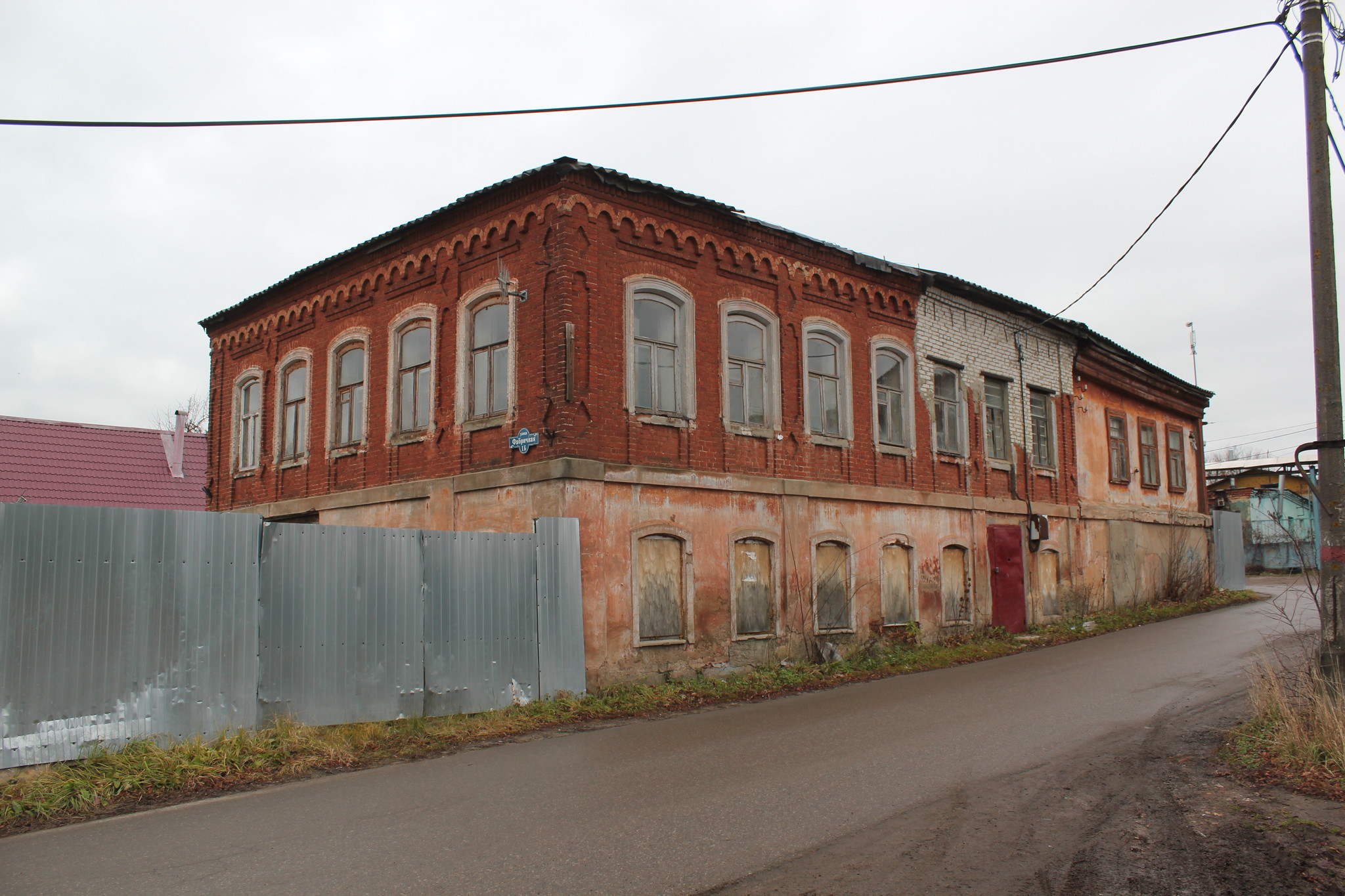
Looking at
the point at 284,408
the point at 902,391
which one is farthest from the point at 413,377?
the point at 902,391

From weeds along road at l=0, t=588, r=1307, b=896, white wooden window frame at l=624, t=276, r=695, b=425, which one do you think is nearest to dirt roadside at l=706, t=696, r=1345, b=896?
weeds along road at l=0, t=588, r=1307, b=896

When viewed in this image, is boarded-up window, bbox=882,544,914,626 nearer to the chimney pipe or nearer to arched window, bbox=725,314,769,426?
arched window, bbox=725,314,769,426

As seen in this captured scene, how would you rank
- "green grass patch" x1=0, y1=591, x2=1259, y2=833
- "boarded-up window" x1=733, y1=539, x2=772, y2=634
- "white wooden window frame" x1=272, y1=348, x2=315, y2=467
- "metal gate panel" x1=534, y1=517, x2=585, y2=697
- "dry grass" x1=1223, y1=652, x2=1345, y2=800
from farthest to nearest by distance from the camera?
"white wooden window frame" x1=272, y1=348, x2=315, y2=467
"boarded-up window" x1=733, y1=539, x2=772, y2=634
"metal gate panel" x1=534, y1=517, x2=585, y2=697
"green grass patch" x1=0, y1=591, x2=1259, y2=833
"dry grass" x1=1223, y1=652, x2=1345, y2=800

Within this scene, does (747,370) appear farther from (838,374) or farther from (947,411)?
(947,411)

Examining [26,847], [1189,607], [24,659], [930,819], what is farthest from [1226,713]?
[1189,607]

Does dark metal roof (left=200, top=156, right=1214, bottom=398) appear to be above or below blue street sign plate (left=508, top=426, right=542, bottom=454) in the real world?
above

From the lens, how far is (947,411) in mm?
19219

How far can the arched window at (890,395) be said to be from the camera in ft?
57.7

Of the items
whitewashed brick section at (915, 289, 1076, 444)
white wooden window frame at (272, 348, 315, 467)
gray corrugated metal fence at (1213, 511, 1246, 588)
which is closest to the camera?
white wooden window frame at (272, 348, 315, 467)

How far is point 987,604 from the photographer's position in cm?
1911

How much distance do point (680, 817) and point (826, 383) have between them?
443 inches

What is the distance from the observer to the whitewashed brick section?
18.7m

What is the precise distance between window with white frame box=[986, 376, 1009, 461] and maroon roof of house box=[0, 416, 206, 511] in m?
Result: 20.1

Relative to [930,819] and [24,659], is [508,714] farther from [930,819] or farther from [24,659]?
[930,819]
